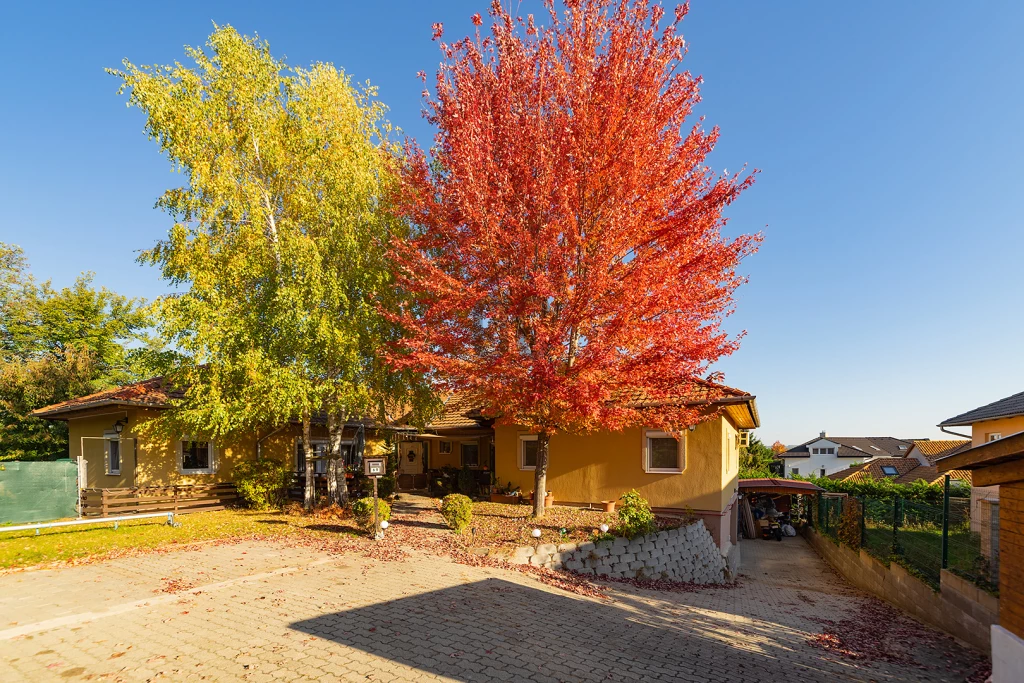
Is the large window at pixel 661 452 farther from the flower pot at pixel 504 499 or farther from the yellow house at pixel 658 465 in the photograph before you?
the flower pot at pixel 504 499

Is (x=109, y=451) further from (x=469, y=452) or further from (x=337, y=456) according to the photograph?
(x=469, y=452)

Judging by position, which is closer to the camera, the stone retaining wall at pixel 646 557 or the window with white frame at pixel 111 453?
the stone retaining wall at pixel 646 557

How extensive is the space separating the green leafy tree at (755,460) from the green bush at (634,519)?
2484cm

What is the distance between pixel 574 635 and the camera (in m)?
7.68

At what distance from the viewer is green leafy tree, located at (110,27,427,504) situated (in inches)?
588

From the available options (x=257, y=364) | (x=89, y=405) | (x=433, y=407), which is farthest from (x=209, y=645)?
(x=89, y=405)

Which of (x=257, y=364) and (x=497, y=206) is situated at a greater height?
(x=497, y=206)

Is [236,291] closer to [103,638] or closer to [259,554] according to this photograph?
[259,554]

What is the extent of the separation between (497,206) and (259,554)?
9724 millimetres

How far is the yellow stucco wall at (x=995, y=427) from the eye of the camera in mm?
16219

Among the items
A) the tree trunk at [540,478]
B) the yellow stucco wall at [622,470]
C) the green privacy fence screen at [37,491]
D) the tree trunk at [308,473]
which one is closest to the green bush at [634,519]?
the tree trunk at [540,478]

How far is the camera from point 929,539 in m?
11.4

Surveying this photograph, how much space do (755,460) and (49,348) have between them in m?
46.1

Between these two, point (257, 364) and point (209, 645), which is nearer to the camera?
point (209, 645)
